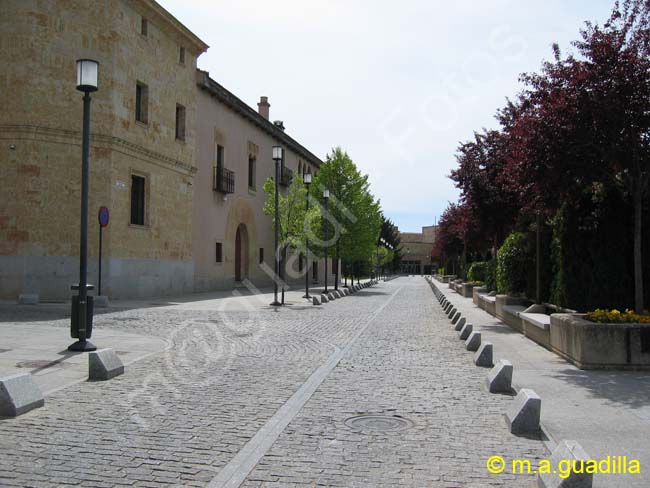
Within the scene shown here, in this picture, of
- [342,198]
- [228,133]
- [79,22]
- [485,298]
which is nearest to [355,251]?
[342,198]

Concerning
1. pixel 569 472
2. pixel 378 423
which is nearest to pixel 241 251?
pixel 378 423

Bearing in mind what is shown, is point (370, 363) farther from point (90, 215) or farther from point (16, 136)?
point (16, 136)

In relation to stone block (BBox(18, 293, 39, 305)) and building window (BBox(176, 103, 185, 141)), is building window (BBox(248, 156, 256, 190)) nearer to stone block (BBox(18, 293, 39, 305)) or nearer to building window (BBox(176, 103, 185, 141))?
building window (BBox(176, 103, 185, 141))

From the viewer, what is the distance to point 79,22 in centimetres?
2112

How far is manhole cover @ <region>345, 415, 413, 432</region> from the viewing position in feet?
18.3

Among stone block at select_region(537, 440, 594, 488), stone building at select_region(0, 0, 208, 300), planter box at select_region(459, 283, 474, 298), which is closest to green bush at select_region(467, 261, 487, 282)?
planter box at select_region(459, 283, 474, 298)

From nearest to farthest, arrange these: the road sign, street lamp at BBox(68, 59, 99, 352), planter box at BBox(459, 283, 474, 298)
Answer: street lamp at BBox(68, 59, 99, 352) < the road sign < planter box at BBox(459, 283, 474, 298)

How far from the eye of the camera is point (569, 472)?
3717 millimetres

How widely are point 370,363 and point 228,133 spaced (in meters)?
26.3

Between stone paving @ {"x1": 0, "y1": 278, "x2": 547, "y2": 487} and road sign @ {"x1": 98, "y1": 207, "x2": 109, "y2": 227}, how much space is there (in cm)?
1080

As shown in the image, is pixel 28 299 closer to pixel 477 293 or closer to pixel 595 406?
pixel 477 293

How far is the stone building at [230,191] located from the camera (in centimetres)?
2992

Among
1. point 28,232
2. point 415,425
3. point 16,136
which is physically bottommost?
point 415,425

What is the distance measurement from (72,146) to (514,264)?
15.6 m
